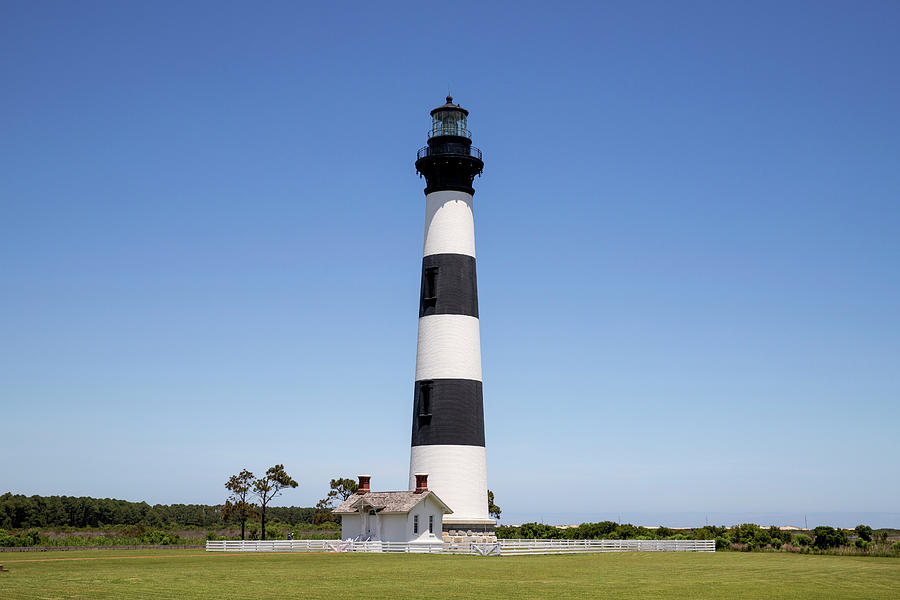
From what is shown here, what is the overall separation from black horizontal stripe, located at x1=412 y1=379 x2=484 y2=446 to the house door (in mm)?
4830

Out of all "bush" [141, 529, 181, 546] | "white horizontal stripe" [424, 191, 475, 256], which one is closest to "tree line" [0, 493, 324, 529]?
"bush" [141, 529, 181, 546]

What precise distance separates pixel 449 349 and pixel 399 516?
31.0 feet

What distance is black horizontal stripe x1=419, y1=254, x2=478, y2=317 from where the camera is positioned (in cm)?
5000

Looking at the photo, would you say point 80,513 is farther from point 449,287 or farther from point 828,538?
point 828,538

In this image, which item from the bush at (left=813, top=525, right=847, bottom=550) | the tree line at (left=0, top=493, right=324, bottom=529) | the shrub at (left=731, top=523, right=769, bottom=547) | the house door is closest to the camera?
the house door

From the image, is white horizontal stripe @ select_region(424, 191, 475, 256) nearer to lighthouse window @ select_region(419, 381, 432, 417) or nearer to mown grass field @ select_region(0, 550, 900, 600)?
lighthouse window @ select_region(419, 381, 432, 417)

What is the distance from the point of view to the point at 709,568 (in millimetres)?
36438

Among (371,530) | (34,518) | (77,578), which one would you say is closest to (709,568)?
(371,530)

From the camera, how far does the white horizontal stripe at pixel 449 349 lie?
49.2 metres

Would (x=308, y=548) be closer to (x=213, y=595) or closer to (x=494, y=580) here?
(x=494, y=580)

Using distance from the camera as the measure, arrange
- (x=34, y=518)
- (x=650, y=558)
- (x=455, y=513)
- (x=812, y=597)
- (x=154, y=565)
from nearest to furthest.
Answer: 1. (x=812, y=597)
2. (x=154, y=565)
3. (x=650, y=558)
4. (x=455, y=513)
5. (x=34, y=518)

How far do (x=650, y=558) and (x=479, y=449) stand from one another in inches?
427

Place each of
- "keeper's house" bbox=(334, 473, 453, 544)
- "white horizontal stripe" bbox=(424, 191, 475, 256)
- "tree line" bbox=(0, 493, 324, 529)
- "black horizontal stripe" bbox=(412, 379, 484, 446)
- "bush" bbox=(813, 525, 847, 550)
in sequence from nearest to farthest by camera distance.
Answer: "keeper's house" bbox=(334, 473, 453, 544)
"black horizontal stripe" bbox=(412, 379, 484, 446)
"white horizontal stripe" bbox=(424, 191, 475, 256)
"bush" bbox=(813, 525, 847, 550)
"tree line" bbox=(0, 493, 324, 529)

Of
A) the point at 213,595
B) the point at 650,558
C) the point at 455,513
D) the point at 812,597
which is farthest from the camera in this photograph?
the point at 455,513
